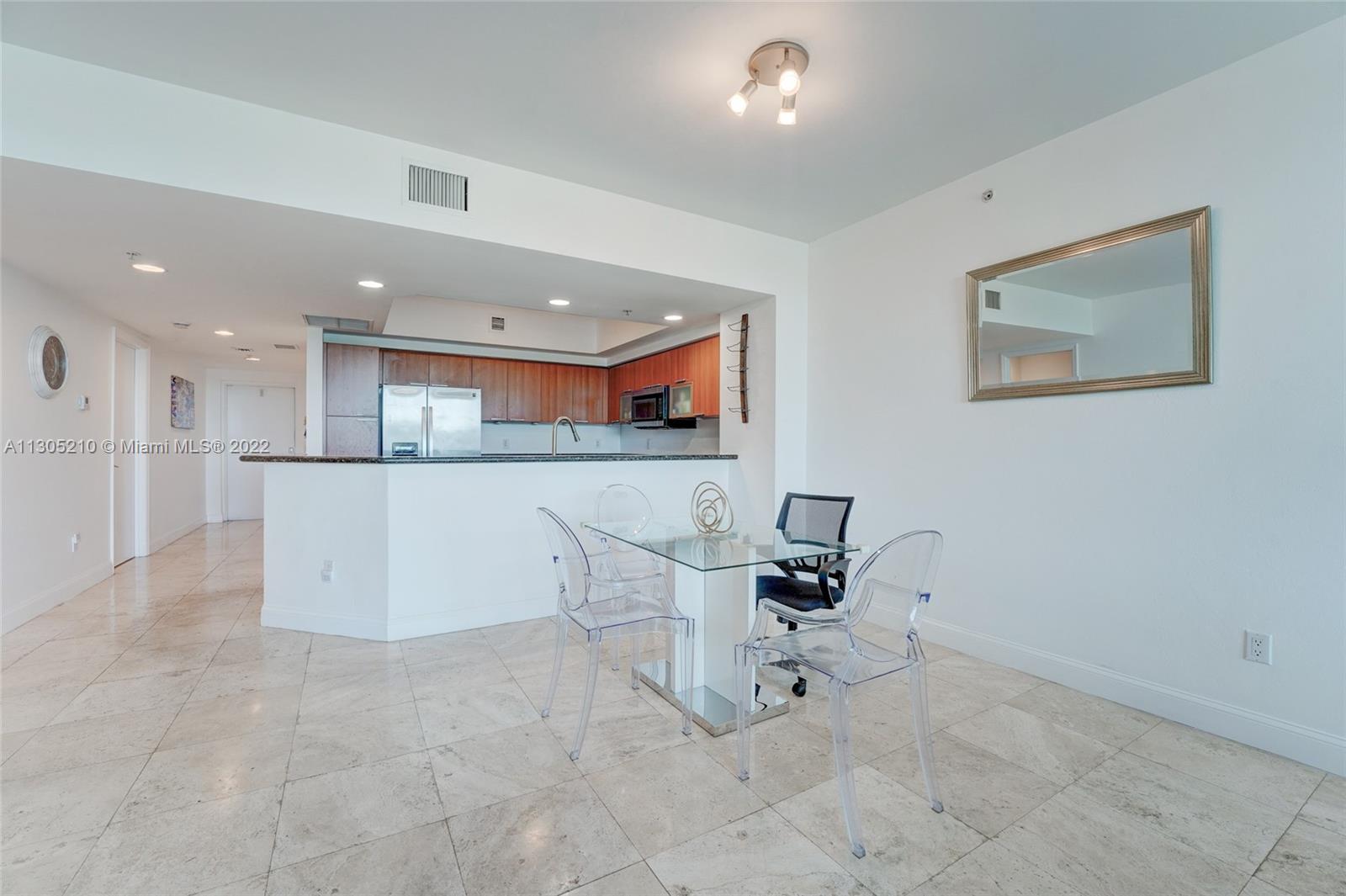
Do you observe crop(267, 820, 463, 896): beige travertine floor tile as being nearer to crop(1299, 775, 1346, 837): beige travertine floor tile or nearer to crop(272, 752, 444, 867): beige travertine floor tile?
crop(272, 752, 444, 867): beige travertine floor tile

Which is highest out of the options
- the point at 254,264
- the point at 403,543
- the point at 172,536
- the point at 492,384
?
the point at 254,264

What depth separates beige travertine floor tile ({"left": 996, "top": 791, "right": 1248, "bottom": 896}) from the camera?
1.47 meters

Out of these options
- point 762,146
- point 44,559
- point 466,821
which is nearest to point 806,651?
point 466,821

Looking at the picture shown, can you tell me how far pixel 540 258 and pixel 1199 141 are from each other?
2933 millimetres

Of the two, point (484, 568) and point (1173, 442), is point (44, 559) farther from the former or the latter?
point (1173, 442)

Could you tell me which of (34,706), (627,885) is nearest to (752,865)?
(627,885)

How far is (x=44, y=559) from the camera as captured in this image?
3.66m

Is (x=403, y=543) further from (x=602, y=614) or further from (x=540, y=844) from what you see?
(x=540, y=844)

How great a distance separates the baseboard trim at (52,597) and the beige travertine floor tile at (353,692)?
216cm

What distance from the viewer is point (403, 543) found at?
323 centimetres

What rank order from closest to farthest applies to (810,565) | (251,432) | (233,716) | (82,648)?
(233,716) → (810,565) → (82,648) → (251,432)

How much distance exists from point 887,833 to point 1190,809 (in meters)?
0.98

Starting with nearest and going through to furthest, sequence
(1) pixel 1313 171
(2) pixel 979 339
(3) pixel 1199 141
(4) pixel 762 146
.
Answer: (1) pixel 1313 171 → (3) pixel 1199 141 → (4) pixel 762 146 → (2) pixel 979 339

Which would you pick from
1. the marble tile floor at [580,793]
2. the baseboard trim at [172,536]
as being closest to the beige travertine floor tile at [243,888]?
the marble tile floor at [580,793]
